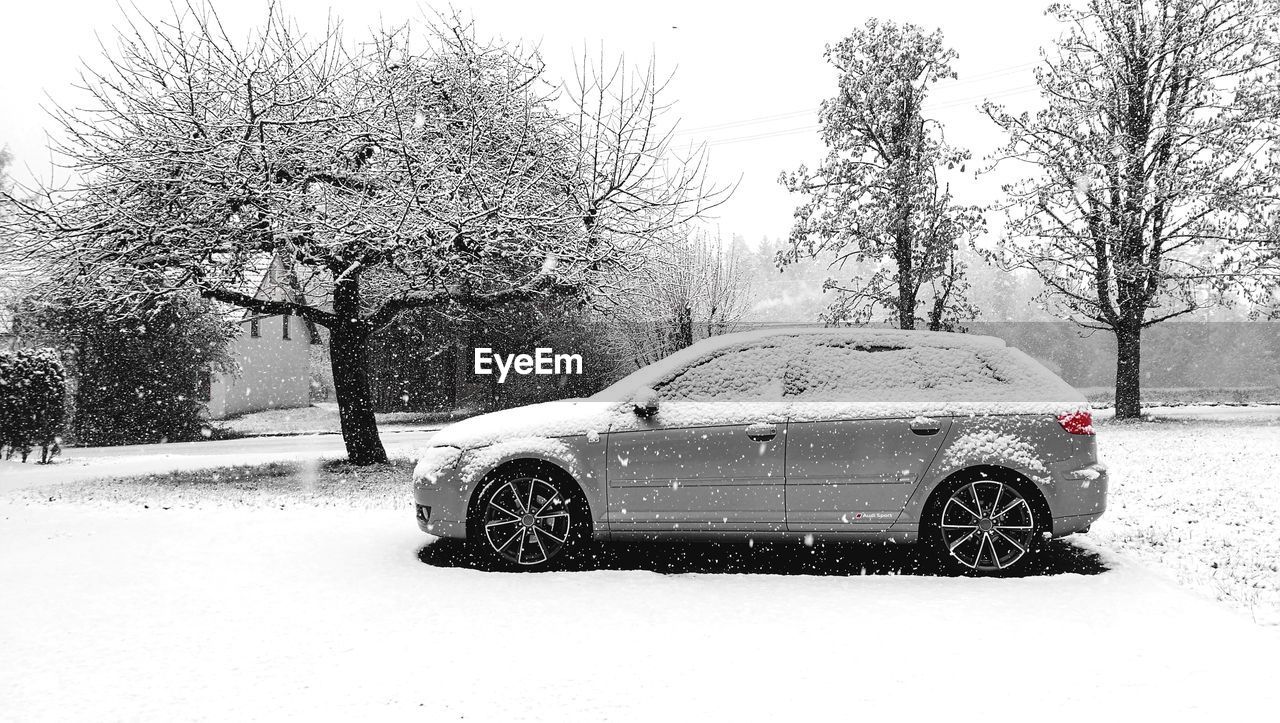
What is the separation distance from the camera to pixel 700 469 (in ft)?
21.3

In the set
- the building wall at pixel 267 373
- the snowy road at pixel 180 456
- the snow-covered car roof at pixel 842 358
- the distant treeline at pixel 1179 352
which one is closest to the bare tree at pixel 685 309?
the snowy road at pixel 180 456

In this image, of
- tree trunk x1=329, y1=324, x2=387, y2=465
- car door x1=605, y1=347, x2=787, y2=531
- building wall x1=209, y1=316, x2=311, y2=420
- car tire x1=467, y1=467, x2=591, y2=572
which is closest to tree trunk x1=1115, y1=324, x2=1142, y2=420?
tree trunk x1=329, y1=324, x2=387, y2=465

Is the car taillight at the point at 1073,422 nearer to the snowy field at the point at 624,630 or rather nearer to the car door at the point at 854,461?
the car door at the point at 854,461

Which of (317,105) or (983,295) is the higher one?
(983,295)

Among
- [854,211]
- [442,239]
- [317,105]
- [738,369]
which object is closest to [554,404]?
[738,369]

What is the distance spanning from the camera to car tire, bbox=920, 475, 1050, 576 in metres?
6.43

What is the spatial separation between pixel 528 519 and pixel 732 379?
1.77 meters

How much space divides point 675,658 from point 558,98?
11487 mm

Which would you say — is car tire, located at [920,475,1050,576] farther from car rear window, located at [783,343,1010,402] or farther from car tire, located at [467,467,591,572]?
car tire, located at [467,467,591,572]

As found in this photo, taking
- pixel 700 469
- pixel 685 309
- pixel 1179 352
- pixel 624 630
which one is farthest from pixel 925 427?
pixel 1179 352

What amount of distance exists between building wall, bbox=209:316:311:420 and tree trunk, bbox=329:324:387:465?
18212 millimetres

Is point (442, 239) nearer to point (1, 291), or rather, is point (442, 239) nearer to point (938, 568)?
point (938, 568)

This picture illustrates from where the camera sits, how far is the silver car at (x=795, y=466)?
6.42 metres

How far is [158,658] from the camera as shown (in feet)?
15.2
